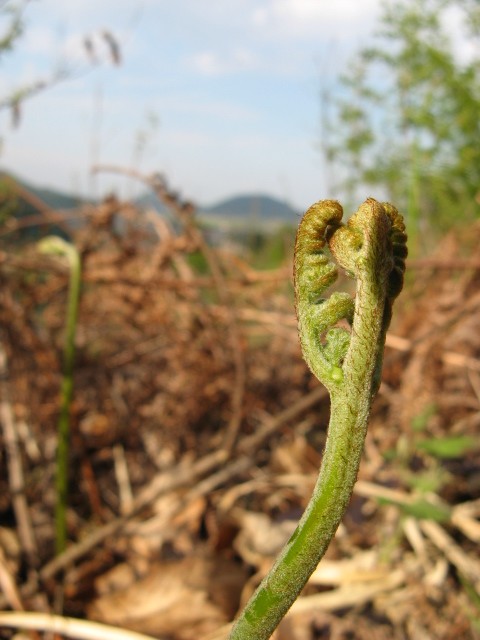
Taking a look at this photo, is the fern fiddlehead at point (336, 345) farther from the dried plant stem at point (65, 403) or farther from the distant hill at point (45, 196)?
the distant hill at point (45, 196)

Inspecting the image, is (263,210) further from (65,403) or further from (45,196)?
(65,403)

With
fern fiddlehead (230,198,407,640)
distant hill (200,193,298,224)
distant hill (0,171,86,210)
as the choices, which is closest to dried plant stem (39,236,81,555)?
distant hill (0,171,86,210)

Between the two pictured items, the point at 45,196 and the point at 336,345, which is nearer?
the point at 336,345


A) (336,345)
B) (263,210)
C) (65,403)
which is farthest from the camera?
(263,210)

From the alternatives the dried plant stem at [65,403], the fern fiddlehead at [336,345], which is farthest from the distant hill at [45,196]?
the fern fiddlehead at [336,345]

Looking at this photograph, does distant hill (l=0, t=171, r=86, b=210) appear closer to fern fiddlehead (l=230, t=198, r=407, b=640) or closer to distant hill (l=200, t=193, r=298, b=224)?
distant hill (l=200, t=193, r=298, b=224)

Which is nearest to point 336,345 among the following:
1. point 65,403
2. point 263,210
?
point 65,403

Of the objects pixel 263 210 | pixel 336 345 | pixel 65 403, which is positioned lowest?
pixel 65 403

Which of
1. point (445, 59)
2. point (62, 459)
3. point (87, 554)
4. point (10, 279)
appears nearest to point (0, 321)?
point (10, 279)

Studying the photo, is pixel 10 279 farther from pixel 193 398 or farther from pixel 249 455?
pixel 249 455
